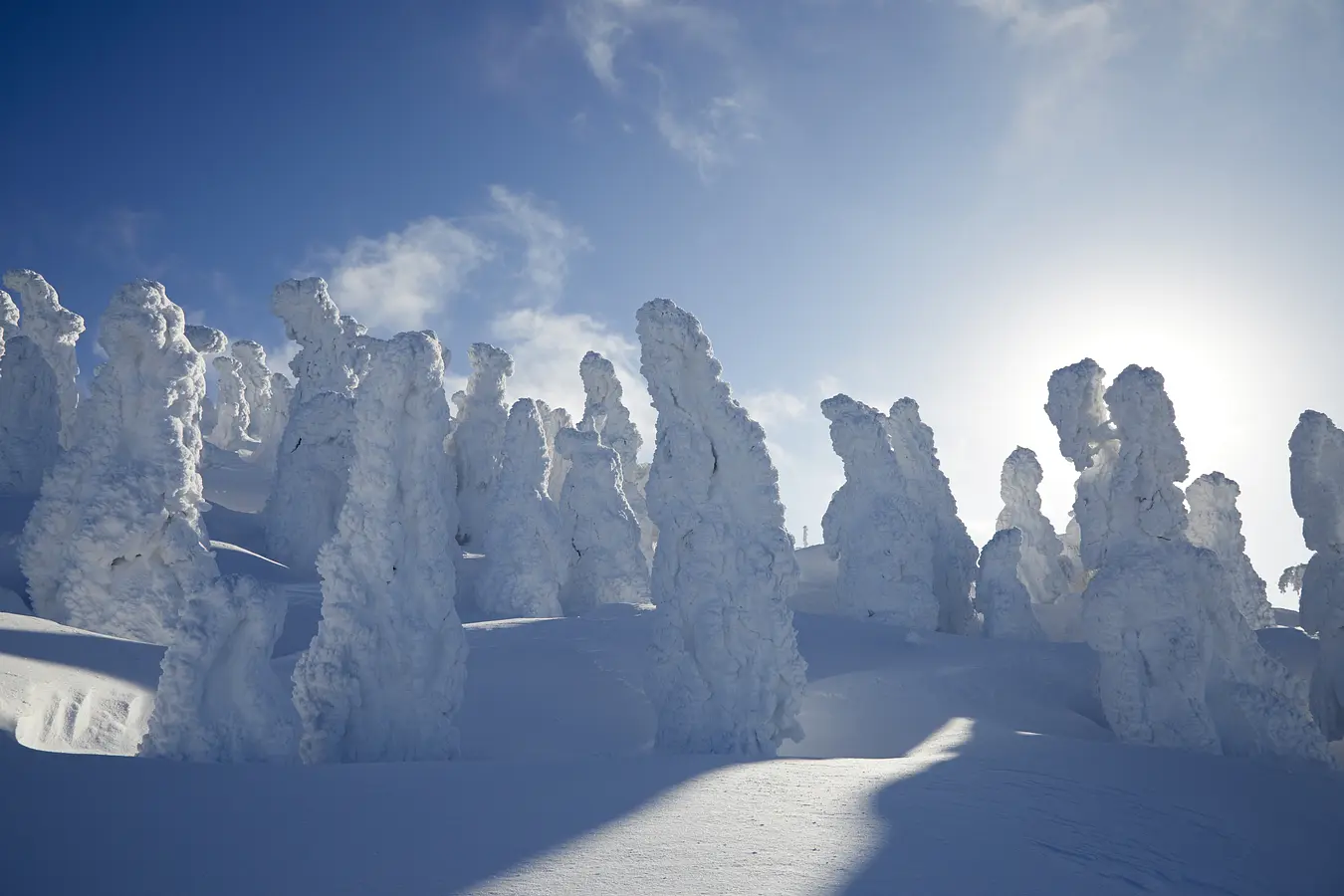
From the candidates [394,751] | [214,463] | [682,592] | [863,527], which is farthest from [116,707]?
[214,463]

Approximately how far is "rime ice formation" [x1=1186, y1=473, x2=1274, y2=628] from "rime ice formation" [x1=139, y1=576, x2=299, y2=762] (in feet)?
101

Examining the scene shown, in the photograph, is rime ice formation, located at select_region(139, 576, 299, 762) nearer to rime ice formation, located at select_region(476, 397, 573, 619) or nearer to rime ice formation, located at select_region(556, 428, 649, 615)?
rime ice formation, located at select_region(476, 397, 573, 619)

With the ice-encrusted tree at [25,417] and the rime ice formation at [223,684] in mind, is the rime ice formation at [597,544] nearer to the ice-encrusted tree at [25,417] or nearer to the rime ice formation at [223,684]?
the ice-encrusted tree at [25,417]

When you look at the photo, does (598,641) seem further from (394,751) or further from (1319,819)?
(1319,819)

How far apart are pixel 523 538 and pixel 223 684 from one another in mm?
16324

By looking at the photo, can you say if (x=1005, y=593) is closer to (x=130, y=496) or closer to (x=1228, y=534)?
(x=1228, y=534)

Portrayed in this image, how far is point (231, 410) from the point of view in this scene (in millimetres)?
52281

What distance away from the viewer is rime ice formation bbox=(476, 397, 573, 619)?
24.1 m

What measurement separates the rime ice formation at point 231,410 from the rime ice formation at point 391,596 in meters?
47.9

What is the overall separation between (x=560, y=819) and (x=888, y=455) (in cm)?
2213

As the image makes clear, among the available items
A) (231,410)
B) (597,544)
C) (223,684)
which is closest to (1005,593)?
(597,544)

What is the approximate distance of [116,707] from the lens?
10.7 meters

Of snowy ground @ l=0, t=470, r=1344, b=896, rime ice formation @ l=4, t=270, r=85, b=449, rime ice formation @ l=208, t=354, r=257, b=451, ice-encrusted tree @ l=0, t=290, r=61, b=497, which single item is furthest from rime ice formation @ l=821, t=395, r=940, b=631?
rime ice formation @ l=208, t=354, r=257, b=451

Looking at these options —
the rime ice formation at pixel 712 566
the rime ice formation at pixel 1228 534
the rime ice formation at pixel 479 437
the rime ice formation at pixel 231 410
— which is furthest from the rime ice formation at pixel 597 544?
the rime ice formation at pixel 231 410
